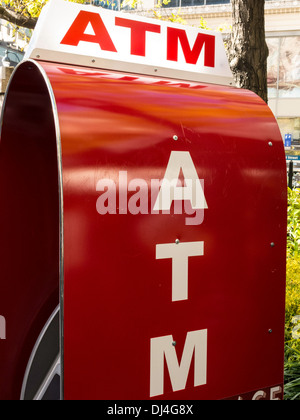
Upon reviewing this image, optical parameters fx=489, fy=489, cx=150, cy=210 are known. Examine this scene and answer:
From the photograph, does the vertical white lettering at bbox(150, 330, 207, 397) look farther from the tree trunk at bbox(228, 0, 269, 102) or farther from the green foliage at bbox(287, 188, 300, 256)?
the green foliage at bbox(287, 188, 300, 256)

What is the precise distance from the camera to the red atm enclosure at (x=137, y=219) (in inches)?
63.4

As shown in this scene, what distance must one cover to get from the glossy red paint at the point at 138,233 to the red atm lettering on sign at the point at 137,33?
0.20 meters

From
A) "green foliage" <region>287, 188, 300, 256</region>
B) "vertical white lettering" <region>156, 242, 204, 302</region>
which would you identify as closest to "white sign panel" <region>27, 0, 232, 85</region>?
"vertical white lettering" <region>156, 242, 204, 302</region>

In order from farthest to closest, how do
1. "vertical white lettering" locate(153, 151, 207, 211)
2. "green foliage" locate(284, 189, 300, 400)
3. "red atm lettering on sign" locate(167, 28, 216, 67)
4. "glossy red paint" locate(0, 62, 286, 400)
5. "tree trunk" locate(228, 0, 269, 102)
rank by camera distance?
"tree trunk" locate(228, 0, 269, 102)
"green foliage" locate(284, 189, 300, 400)
"red atm lettering on sign" locate(167, 28, 216, 67)
"vertical white lettering" locate(153, 151, 207, 211)
"glossy red paint" locate(0, 62, 286, 400)

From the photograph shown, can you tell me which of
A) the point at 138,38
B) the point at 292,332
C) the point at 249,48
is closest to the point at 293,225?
the point at 249,48

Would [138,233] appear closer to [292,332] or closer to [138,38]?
[138,38]

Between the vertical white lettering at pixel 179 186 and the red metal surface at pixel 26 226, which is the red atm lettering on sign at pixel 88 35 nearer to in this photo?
the red metal surface at pixel 26 226

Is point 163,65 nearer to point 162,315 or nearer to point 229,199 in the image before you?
point 229,199

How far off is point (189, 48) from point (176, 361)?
4.42 feet

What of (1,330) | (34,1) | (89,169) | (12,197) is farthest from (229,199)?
(34,1)

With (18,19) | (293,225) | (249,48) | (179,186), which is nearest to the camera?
(179,186)

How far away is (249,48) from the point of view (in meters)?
4.41

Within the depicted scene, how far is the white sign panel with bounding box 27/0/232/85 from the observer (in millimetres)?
1868

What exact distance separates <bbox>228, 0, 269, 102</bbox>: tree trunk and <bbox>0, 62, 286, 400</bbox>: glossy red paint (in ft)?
7.63
